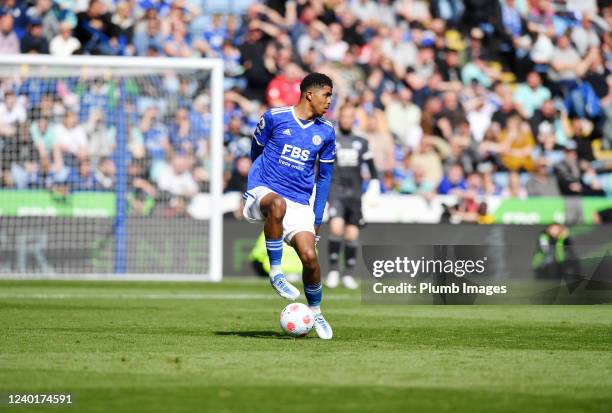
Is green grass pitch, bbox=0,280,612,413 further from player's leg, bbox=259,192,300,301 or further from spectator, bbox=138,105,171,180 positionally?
spectator, bbox=138,105,171,180

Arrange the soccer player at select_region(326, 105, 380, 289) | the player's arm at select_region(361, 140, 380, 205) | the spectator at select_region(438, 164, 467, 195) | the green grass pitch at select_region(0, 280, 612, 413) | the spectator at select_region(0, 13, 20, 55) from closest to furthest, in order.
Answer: the green grass pitch at select_region(0, 280, 612, 413) < the player's arm at select_region(361, 140, 380, 205) < the soccer player at select_region(326, 105, 380, 289) < the spectator at select_region(438, 164, 467, 195) < the spectator at select_region(0, 13, 20, 55)

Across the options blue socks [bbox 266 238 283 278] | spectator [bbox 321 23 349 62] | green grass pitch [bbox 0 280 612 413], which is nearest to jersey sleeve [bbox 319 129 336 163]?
blue socks [bbox 266 238 283 278]

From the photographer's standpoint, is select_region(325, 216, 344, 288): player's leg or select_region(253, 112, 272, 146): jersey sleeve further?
select_region(325, 216, 344, 288): player's leg

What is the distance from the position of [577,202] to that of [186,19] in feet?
29.2

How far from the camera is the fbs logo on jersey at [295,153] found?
10.6 metres

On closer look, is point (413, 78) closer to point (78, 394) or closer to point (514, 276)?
point (514, 276)

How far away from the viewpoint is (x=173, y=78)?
866 inches

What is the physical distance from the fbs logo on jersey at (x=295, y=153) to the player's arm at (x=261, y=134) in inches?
9.8

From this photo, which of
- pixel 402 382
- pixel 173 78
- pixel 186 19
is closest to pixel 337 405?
pixel 402 382

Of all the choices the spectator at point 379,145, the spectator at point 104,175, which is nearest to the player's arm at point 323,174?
the spectator at point 104,175

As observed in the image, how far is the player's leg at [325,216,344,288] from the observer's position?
64.3ft

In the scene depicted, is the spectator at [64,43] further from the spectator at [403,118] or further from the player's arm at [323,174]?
the player's arm at [323,174]

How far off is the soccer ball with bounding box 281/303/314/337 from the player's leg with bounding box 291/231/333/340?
19cm

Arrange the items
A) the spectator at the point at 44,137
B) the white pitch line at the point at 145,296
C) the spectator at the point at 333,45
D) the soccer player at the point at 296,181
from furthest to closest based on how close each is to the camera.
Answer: the spectator at the point at 333,45, the spectator at the point at 44,137, the white pitch line at the point at 145,296, the soccer player at the point at 296,181
